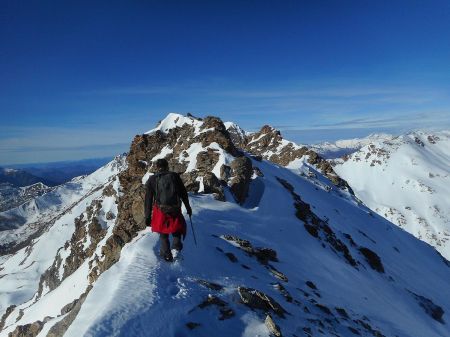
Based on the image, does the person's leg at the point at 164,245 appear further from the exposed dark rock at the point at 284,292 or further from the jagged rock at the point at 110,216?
the jagged rock at the point at 110,216

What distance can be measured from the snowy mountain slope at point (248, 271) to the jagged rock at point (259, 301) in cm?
5

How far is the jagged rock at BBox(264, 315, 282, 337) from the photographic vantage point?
43.4ft

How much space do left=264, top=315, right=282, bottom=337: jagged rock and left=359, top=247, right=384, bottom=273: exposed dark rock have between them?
114 feet

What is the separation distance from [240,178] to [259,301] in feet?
102

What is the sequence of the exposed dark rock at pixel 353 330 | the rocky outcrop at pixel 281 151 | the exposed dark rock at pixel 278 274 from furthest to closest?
1. the rocky outcrop at pixel 281 151
2. the exposed dark rock at pixel 278 274
3. the exposed dark rock at pixel 353 330

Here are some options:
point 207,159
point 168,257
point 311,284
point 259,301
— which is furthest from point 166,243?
point 207,159

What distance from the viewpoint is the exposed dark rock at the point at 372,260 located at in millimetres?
46125

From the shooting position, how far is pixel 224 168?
162ft

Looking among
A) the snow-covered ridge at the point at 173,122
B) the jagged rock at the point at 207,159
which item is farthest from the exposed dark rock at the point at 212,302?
the snow-covered ridge at the point at 173,122

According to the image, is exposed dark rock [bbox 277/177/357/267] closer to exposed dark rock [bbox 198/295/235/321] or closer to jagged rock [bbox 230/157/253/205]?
jagged rock [bbox 230/157/253/205]

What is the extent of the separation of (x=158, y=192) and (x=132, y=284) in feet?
10.9

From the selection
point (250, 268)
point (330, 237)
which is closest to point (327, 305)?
point (250, 268)

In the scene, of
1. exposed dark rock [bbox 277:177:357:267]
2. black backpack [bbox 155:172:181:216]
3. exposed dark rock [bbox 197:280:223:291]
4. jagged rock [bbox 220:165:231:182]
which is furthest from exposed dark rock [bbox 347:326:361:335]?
jagged rock [bbox 220:165:231:182]

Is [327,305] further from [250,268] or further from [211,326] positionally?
[211,326]
